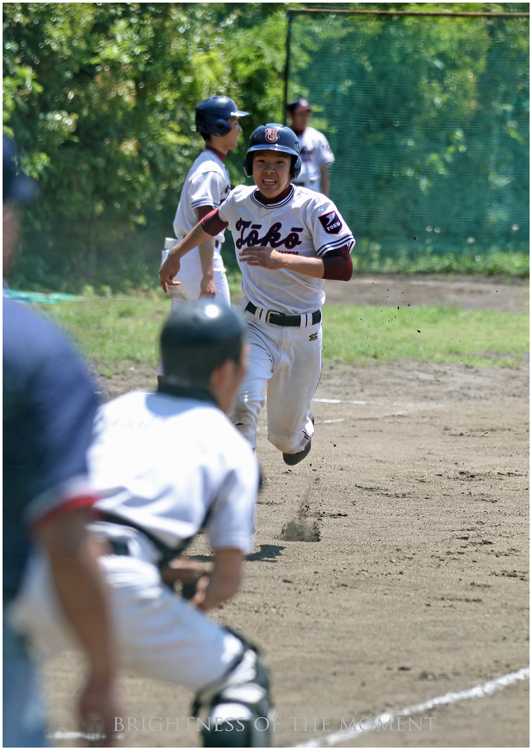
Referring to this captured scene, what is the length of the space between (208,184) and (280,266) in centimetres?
150

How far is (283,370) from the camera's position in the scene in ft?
17.1

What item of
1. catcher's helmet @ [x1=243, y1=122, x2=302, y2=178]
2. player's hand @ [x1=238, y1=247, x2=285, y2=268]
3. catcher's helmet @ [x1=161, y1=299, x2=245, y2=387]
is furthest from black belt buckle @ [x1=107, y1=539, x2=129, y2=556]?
catcher's helmet @ [x1=243, y1=122, x2=302, y2=178]

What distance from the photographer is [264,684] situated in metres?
2.25

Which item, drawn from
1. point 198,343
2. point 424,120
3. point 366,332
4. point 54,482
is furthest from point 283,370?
point 424,120

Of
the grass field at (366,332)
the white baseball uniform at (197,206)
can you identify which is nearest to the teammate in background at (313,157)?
the grass field at (366,332)

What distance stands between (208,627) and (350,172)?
14948 millimetres

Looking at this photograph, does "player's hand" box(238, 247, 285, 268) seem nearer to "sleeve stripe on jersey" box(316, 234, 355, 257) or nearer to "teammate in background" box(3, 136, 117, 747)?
"sleeve stripe on jersey" box(316, 234, 355, 257)

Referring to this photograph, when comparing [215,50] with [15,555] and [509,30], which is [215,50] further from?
[15,555]

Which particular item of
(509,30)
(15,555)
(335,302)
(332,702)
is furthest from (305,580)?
(509,30)

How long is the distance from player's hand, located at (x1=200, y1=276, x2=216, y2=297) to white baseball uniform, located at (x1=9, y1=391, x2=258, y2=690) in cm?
376

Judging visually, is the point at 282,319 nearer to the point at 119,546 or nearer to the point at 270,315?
the point at 270,315

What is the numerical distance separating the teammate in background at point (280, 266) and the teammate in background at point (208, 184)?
63cm

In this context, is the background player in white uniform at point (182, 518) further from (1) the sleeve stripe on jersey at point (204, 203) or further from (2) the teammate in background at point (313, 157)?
(2) the teammate in background at point (313, 157)

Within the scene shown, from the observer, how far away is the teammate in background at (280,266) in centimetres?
482
